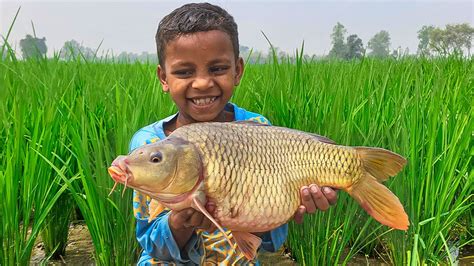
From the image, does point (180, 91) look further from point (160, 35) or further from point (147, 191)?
point (147, 191)

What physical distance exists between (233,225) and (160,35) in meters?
0.59

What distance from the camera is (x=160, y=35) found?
135 cm

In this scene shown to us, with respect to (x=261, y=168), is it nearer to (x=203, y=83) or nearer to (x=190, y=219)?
(x=190, y=219)

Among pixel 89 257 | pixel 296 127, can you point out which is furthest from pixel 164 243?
pixel 89 257

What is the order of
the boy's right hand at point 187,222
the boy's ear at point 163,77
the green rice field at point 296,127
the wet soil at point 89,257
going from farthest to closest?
the wet soil at point 89,257 < the green rice field at point 296,127 < the boy's ear at point 163,77 < the boy's right hand at point 187,222

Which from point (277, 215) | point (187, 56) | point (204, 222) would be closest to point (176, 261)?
point (204, 222)

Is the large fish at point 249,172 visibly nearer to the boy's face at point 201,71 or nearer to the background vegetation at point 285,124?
the boy's face at point 201,71

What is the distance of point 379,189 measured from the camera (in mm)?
1103

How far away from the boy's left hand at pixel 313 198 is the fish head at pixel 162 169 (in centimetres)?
25

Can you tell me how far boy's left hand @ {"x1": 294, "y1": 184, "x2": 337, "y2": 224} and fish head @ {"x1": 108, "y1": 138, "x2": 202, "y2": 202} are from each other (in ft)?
0.81

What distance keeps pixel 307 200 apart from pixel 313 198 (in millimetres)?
18

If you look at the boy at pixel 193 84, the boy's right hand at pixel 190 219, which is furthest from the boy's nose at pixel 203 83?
the boy's right hand at pixel 190 219

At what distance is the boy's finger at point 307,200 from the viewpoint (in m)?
1.06

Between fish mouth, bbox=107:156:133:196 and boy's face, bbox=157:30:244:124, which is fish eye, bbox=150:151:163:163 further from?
boy's face, bbox=157:30:244:124
